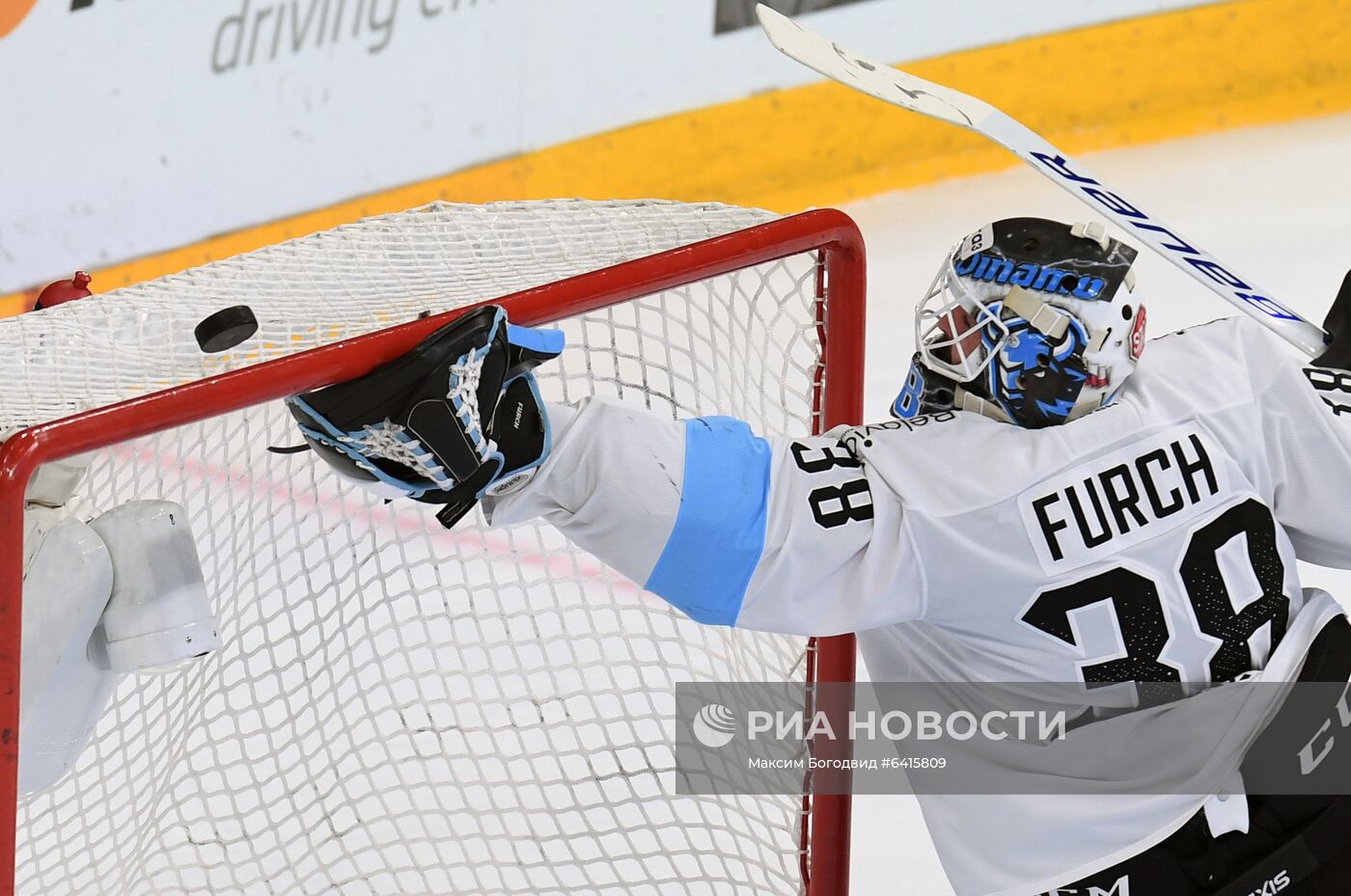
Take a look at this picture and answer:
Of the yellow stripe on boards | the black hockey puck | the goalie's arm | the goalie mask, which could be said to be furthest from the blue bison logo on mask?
the yellow stripe on boards

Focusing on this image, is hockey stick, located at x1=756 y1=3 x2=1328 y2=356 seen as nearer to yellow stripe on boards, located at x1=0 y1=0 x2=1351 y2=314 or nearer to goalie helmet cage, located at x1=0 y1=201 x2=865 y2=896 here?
goalie helmet cage, located at x1=0 y1=201 x2=865 y2=896

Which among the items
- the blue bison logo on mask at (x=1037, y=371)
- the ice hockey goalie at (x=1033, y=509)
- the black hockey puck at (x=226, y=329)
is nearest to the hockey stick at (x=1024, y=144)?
the ice hockey goalie at (x=1033, y=509)

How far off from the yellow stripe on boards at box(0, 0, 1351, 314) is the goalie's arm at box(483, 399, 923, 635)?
2.51 metres

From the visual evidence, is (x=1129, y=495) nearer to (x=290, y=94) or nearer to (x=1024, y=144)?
(x=1024, y=144)

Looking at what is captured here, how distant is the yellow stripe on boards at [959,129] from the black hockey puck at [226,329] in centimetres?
250

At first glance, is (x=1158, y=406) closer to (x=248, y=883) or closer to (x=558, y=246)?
(x=558, y=246)

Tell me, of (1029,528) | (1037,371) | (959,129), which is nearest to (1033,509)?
(1029,528)

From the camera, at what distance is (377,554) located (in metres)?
1.80

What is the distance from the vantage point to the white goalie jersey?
4.72 ft

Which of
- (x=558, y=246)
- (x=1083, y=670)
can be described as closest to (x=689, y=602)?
(x=1083, y=670)

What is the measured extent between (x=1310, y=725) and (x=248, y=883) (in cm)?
120

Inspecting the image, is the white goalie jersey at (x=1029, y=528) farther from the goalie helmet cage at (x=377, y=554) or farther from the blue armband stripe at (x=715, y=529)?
the goalie helmet cage at (x=377, y=554)

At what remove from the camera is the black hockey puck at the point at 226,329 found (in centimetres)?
135

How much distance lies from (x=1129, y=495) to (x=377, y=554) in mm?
813
